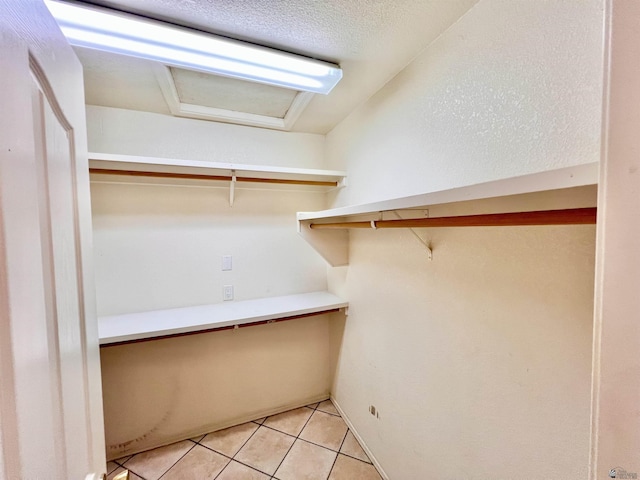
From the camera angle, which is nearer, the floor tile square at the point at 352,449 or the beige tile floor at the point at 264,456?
the beige tile floor at the point at 264,456

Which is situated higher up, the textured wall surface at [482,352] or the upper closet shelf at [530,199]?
the upper closet shelf at [530,199]

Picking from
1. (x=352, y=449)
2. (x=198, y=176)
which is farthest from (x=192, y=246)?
(x=352, y=449)

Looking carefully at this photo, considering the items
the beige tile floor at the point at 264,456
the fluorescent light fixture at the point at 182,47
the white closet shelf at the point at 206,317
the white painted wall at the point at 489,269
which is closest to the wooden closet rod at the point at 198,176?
the white painted wall at the point at 489,269

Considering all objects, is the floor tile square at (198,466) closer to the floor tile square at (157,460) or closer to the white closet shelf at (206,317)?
the floor tile square at (157,460)

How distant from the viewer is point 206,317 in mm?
1666

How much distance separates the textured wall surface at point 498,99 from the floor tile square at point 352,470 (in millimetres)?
1655

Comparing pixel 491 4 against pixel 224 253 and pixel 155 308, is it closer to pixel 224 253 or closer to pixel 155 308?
pixel 224 253

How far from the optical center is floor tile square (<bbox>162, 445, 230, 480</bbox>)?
1572 mm

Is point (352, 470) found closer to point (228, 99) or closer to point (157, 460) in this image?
point (157, 460)

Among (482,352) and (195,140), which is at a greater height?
(195,140)

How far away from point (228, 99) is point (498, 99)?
1.47m

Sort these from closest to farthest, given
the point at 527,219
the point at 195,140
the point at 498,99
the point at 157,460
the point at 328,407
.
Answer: the point at 527,219
the point at 498,99
the point at 157,460
the point at 195,140
the point at 328,407

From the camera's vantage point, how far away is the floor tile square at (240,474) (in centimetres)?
155

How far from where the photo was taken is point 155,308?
5.83ft
